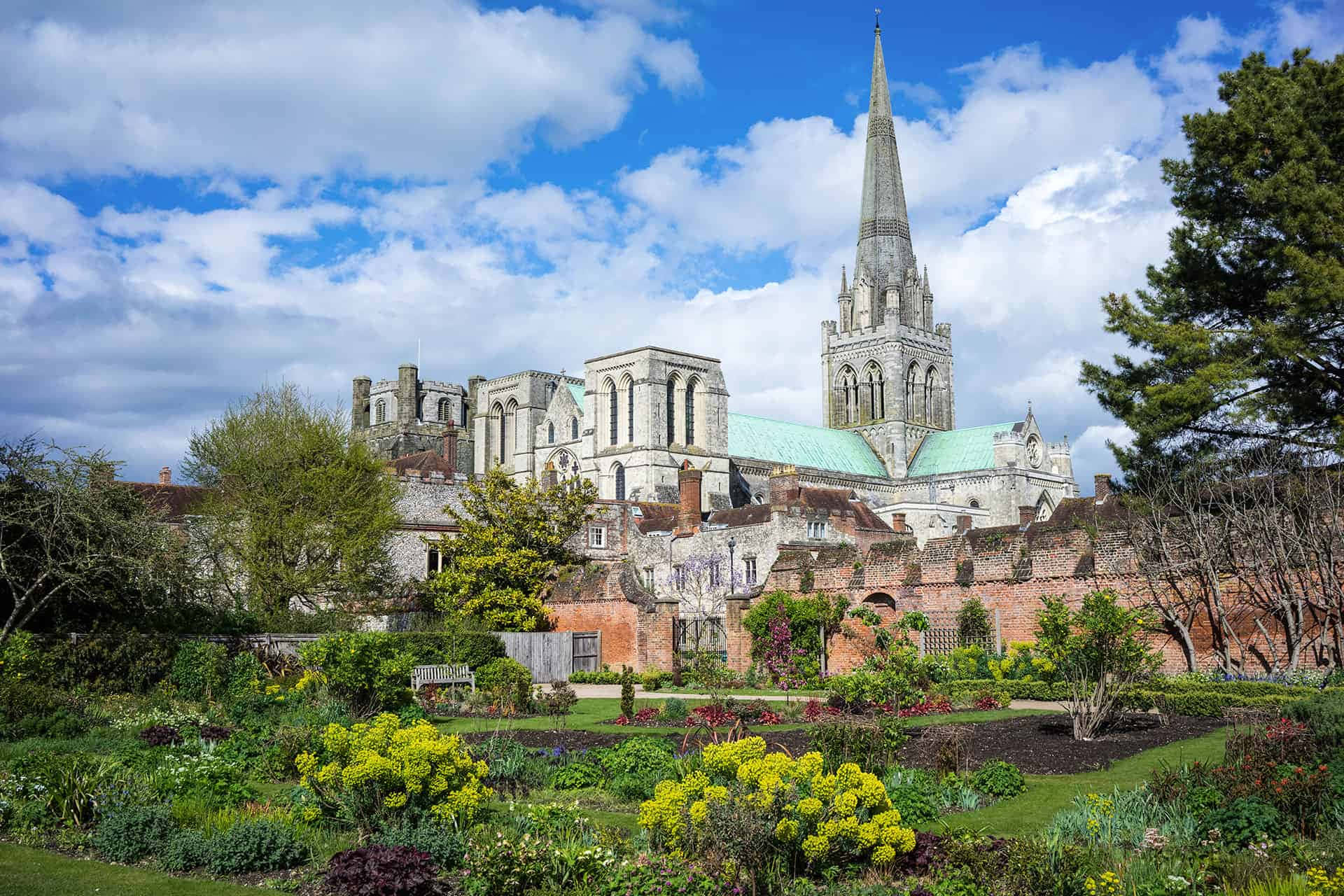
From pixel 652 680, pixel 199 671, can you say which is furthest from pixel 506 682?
→ pixel 652 680

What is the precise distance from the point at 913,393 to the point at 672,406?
1253 inches

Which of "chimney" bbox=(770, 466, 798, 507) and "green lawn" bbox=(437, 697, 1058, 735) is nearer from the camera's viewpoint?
"green lawn" bbox=(437, 697, 1058, 735)

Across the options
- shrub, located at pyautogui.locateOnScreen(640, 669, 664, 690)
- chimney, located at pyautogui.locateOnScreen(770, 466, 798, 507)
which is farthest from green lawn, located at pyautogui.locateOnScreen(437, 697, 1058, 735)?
chimney, located at pyautogui.locateOnScreen(770, 466, 798, 507)

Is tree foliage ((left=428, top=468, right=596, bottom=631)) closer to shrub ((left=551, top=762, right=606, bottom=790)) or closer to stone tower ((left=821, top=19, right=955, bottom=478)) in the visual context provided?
shrub ((left=551, top=762, right=606, bottom=790))

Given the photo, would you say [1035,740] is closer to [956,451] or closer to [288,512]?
[288,512]

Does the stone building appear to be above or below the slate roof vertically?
above

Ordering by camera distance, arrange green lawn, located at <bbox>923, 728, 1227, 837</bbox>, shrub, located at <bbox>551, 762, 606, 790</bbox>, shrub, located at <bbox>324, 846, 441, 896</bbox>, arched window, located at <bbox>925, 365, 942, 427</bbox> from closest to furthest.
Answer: shrub, located at <bbox>324, 846, 441, 896</bbox>, green lawn, located at <bbox>923, 728, 1227, 837</bbox>, shrub, located at <bbox>551, 762, 606, 790</bbox>, arched window, located at <bbox>925, 365, 942, 427</bbox>

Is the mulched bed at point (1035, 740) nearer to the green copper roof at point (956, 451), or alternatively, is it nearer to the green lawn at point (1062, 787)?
the green lawn at point (1062, 787)

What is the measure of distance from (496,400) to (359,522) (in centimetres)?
6274

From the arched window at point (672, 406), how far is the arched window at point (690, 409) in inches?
37.5

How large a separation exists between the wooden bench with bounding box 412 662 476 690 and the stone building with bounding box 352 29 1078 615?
20.0 m

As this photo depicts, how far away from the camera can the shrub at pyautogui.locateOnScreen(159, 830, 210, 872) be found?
9.38 metres

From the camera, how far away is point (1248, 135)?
23281 mm

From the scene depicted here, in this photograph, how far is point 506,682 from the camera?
21.9m
